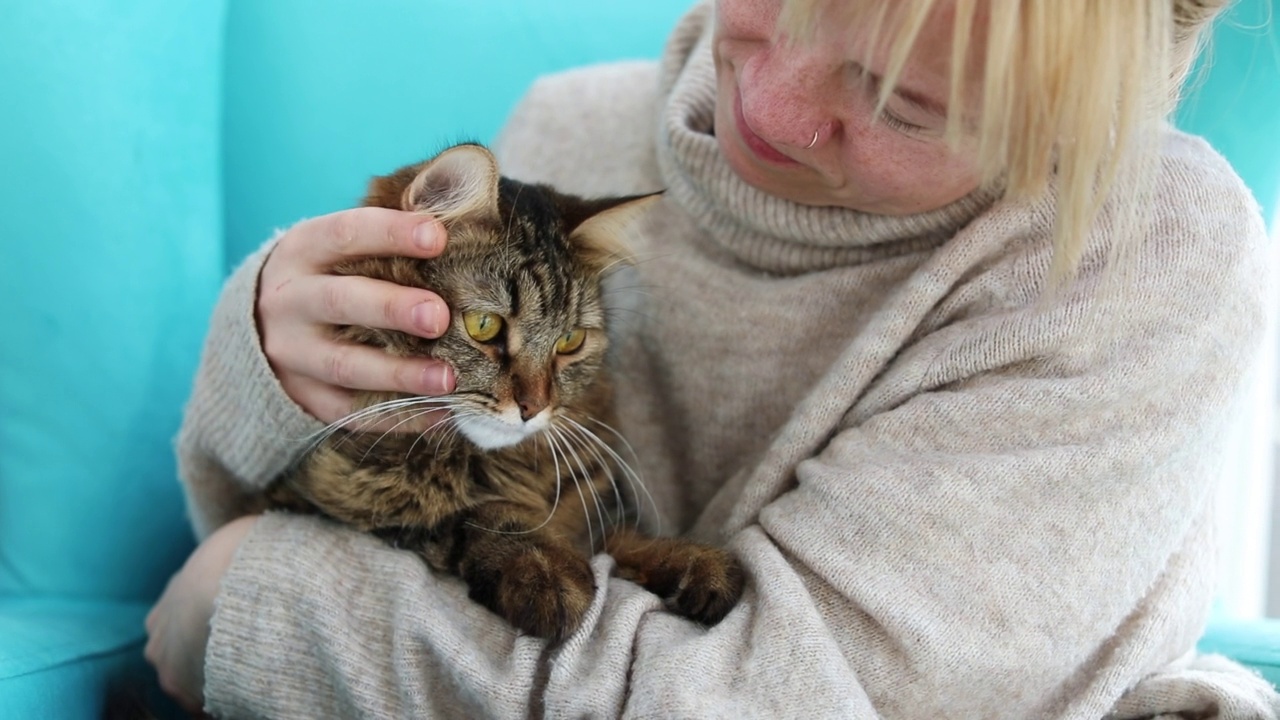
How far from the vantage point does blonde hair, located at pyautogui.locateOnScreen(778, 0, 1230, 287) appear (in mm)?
888

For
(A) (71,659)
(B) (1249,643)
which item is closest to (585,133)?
(A) (71,659)

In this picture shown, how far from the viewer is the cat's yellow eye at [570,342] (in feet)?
4.25

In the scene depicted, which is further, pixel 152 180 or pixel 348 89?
pixel 348 89

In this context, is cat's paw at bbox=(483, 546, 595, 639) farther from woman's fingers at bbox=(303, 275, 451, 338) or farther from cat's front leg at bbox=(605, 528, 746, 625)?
woman's fingers at bbox=(303, 275, 451, 338)

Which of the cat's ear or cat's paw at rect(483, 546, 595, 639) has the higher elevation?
the cat's ear

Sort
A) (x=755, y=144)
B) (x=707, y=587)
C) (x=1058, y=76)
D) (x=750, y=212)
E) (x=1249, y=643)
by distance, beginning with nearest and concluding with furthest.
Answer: (x=1058, y=76)
(x=707, y=587)
(x=755, y=144)
(x=750, y=212)
(x=1249, y=643)

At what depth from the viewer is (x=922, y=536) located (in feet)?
3.48

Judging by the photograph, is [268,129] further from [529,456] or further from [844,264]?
[844,264]

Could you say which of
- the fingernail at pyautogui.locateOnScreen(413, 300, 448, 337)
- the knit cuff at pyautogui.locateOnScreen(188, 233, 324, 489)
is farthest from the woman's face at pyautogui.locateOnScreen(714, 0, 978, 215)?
the knit cuff at pyautogui.locateOnScreen(188, 233, 324, 489)

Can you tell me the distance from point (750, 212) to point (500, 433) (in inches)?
17.9

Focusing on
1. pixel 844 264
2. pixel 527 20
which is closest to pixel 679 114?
pixel 844 264

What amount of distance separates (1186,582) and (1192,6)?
2.18ft

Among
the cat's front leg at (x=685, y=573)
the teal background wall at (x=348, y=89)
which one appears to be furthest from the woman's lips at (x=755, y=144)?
the teal background wall at (x=348, y=89)

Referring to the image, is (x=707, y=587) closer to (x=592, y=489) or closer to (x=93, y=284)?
(x=592, y=489)
